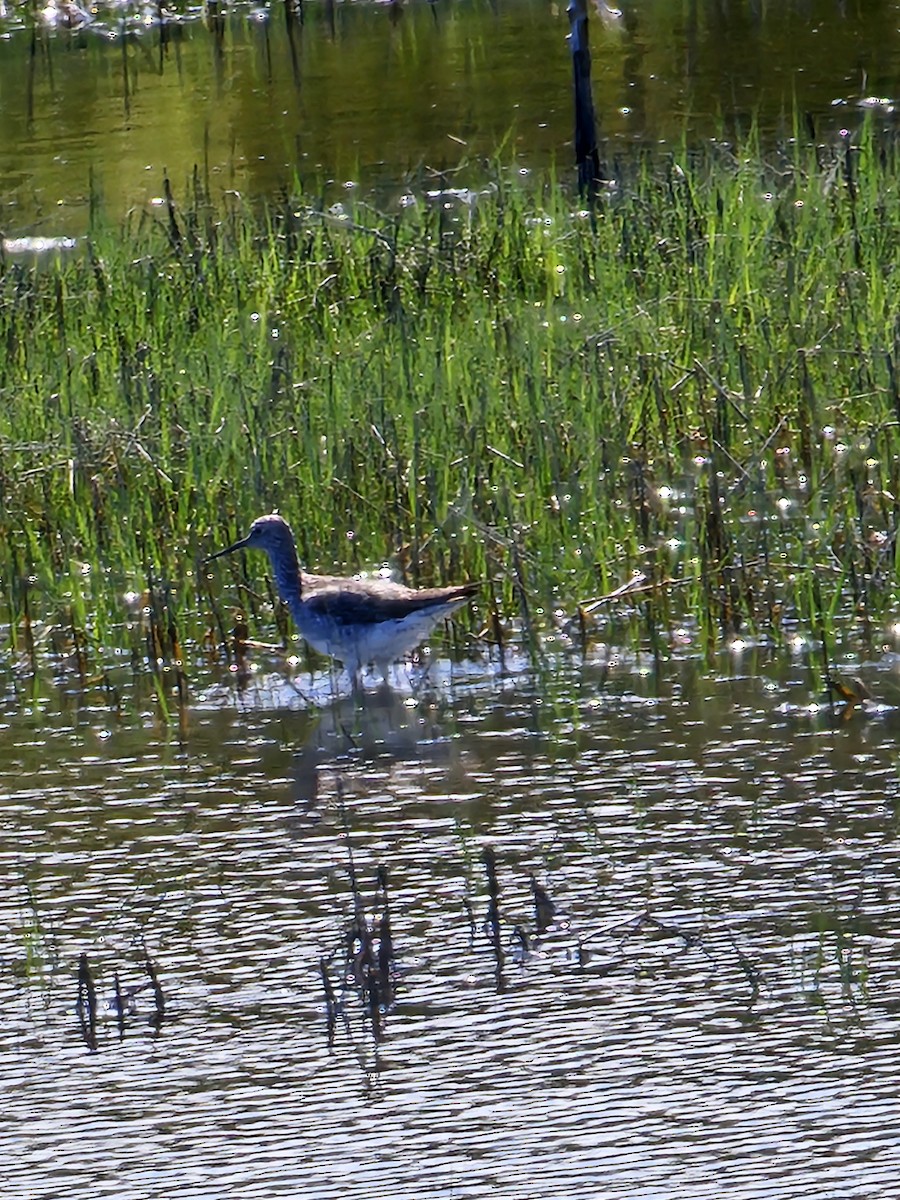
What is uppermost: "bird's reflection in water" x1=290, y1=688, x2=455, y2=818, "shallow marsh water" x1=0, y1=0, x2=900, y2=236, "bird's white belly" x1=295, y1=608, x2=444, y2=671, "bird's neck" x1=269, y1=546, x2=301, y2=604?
"shallow marsh water" x1=0, y1=0, x2=900, y2=236

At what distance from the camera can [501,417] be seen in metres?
10.1

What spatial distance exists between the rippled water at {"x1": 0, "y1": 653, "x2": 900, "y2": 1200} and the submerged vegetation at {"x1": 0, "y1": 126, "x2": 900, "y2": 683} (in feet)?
2.43

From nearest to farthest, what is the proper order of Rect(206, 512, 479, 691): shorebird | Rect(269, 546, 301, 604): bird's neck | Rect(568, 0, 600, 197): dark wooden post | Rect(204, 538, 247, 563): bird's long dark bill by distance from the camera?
1. Rect(206, 512, 479, 691): shorebird
2. Rect(269, 546, 301, 604): bird's neck
3. Rect(204, 538, 247, 563): bird's long dark bill
4. Rect(568, 0, 600, 197): dark wooden post

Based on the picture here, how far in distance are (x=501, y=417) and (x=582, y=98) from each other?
796cm

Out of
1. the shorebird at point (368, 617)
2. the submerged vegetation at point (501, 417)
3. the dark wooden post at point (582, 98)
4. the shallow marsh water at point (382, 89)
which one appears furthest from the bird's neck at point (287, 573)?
the shallow marsh water at point (382, 89)

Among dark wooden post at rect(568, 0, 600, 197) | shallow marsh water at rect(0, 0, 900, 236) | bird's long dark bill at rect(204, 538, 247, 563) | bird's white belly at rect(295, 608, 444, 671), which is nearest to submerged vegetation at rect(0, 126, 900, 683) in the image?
bird's long dark bill at rect(204, 538, 247, 563)

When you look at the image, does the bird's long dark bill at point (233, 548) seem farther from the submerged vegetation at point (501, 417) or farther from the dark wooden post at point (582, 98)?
the dark wooden post at point (582, 98)

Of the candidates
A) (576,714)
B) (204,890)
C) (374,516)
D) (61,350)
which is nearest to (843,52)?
(61,350)

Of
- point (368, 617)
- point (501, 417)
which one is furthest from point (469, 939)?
point (501, 417)

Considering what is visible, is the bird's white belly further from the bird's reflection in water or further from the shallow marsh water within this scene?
the shallow marsh water

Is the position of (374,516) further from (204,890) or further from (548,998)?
(548,998)

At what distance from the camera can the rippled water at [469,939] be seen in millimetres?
5078

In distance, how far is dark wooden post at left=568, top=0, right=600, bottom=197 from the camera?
17312 millimetres

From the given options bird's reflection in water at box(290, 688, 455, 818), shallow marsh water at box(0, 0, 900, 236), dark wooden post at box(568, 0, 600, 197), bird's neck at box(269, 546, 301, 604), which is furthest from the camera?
shallow marsh water at box(0, 0, 900, 236)
